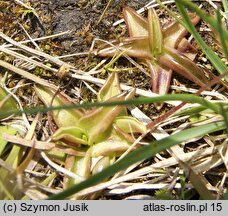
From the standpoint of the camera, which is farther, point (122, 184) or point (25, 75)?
point (25, 75)

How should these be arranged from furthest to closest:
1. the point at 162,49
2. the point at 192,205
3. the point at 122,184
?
the point at 162,49
the point at 122,184
the point at 192,205

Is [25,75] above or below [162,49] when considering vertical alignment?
below

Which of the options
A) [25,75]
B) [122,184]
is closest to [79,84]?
[25,75]

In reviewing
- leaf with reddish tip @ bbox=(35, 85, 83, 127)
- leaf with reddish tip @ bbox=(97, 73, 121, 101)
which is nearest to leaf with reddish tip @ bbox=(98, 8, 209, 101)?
leaf with reddish tip @ bbox=(97, 73, 121, 101)

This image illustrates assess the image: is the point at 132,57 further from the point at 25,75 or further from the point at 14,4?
the point at 14,4

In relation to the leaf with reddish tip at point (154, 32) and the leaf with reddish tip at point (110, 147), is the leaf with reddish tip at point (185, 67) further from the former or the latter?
the leaf with reddish tip at point (110, 147)

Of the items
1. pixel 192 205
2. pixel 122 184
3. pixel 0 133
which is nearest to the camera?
pixel 192 205

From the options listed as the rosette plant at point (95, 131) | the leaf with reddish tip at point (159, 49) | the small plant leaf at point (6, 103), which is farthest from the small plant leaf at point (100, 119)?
the small plant leaf at point (6, 103)
